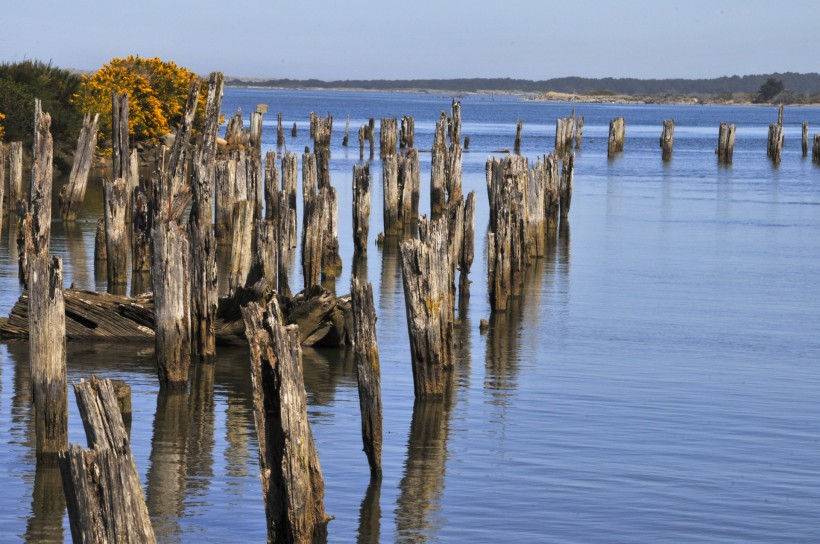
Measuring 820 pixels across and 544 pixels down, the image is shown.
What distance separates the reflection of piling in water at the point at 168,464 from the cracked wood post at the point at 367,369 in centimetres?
154

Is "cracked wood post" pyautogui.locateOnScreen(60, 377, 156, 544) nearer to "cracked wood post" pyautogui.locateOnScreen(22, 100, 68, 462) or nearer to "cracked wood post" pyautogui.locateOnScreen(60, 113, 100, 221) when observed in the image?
"cracked wood post" pyautogui.locateOnScreen(22, 100, 68, 462)

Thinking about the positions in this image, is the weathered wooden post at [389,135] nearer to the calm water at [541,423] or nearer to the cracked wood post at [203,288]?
the calm water at [541,423]

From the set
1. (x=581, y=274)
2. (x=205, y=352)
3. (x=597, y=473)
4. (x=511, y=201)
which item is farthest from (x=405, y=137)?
(x=597, y=473)

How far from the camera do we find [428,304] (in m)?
12.8

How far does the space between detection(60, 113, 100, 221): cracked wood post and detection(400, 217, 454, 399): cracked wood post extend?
15383 mm

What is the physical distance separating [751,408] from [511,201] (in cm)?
655

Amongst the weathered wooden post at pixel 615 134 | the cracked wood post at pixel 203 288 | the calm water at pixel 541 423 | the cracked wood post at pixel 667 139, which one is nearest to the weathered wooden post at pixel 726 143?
the cracked wood post at pixel 667 139

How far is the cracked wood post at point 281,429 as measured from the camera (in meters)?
8.22

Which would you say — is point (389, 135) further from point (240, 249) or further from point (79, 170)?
point (240, 249)

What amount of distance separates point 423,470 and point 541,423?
81.3 inches

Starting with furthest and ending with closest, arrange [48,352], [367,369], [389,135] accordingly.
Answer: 1. [389,135]
2. [367,369]
3. [48,352]

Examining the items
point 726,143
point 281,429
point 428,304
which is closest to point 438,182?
point 428,304

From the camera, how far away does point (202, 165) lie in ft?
59.5

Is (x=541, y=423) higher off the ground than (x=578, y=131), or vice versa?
(x=578, y=131)
